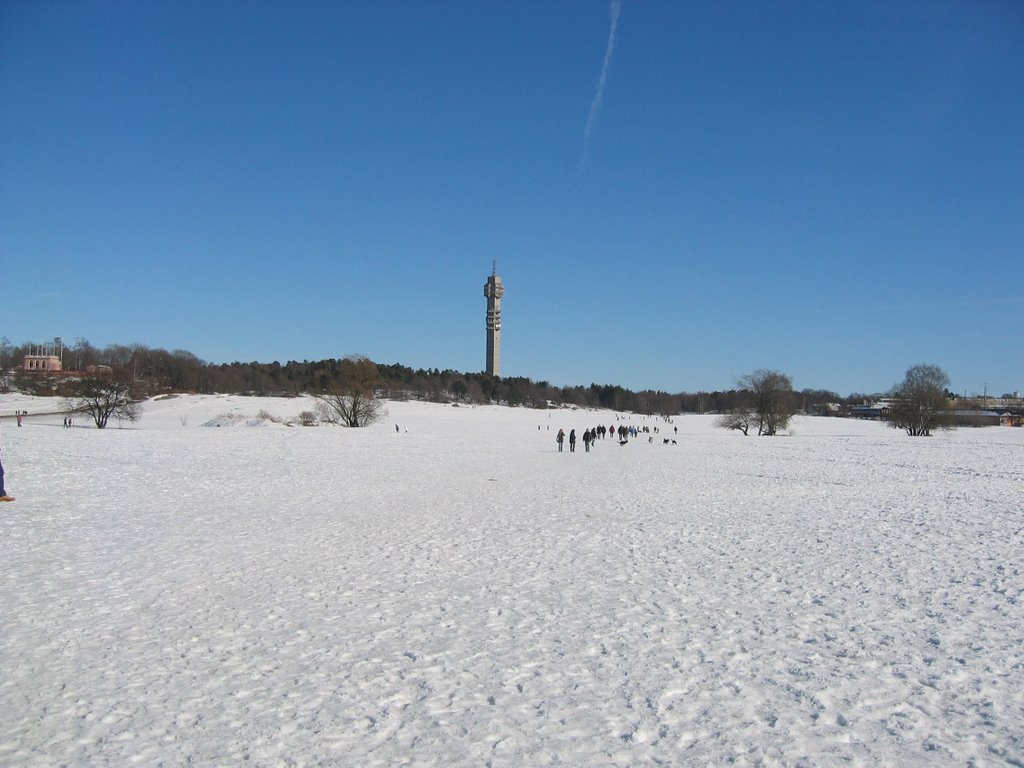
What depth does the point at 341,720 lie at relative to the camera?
5.40 metres

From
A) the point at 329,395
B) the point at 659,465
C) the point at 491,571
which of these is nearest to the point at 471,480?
the point at 659,465

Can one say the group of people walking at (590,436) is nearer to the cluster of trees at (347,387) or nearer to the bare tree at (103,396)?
the cluster of trees at (347,387)

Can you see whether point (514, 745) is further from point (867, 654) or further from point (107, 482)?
point (107, 482)

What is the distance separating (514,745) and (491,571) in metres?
5.46

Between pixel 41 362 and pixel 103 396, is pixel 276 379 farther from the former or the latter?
pixel 103 396

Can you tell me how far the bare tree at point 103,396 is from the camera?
172 feet

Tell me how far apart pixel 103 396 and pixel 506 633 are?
55551 mm

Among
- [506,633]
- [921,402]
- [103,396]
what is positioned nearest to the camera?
[506,633]

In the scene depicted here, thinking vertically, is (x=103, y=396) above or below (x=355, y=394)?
below

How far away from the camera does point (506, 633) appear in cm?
754

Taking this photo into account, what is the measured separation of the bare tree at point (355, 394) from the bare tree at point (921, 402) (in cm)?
5739

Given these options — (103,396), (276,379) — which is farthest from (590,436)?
(276,379)

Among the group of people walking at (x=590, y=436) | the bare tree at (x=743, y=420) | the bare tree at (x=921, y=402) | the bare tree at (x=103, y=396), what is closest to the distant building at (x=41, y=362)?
the bare tree at (x=103, y=396)

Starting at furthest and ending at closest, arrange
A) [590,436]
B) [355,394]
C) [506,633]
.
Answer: [355,394] < [590,436] < [506,633]
